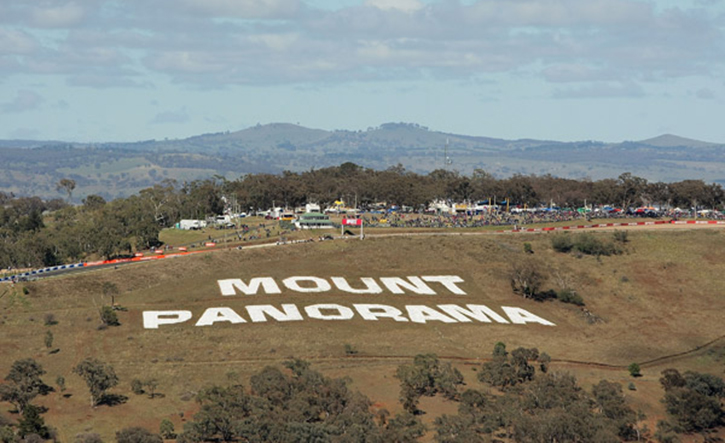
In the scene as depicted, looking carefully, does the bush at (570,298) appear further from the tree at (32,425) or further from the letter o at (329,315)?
the tree at (32,425)

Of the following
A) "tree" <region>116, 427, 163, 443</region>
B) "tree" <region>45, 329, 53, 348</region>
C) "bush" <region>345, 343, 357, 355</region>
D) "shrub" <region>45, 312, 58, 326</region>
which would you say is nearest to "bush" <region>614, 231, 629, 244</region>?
"bush" <region>345, 343, 357, 355</region>

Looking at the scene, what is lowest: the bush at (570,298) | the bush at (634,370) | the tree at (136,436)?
the bush at (634,370)

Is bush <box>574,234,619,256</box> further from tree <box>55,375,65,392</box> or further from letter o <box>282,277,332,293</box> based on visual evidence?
tree <box>55,375,65,392</box>

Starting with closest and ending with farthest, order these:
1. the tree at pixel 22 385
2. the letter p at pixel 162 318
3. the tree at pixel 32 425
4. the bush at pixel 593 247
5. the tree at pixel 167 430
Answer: the tree at pixel 32 425 → the tree at pixel 167 430 → the tree at pixel 22 385 → the letter p at pixel 162 318 → the bush at pixel 593 247

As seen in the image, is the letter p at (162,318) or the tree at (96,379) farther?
the letter p at (162,318)

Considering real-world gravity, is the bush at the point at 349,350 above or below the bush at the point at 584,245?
below

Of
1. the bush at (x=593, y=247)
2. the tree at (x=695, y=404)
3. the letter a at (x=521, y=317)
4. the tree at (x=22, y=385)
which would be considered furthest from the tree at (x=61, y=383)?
the bush at (x=593, y=247)

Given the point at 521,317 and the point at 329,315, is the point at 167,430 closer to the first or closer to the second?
the point at 329,315

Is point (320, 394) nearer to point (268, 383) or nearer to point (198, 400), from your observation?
point (268, 383)
